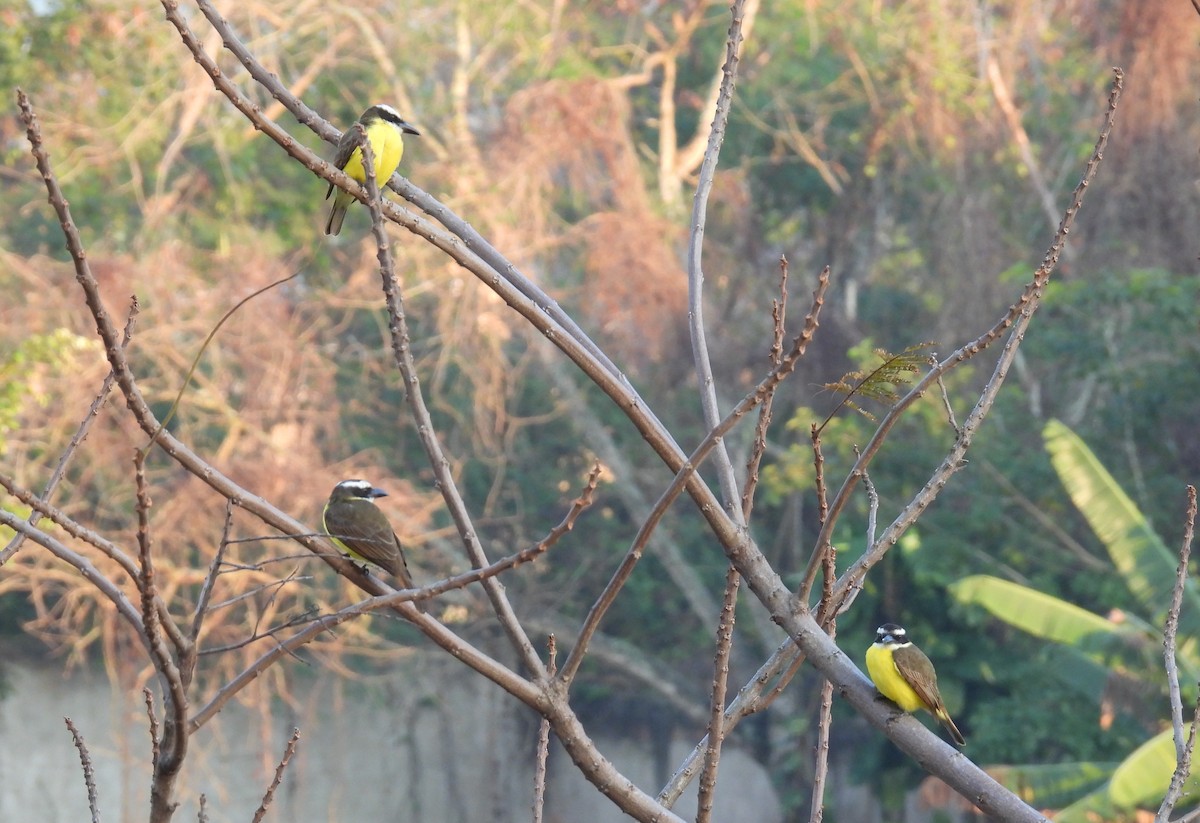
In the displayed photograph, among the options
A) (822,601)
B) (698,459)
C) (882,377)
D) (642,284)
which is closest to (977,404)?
(882,377)

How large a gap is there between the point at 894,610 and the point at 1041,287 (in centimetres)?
1069

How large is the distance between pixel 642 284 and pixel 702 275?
31.4ft

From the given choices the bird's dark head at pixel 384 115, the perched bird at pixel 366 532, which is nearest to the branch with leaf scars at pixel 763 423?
the perched bird at pixel 366 532

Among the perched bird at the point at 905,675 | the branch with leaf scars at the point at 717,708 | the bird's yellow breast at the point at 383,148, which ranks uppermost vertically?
the bird's yellow breast at the point at 383,148

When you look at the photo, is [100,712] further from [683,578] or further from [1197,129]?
[1197,129]

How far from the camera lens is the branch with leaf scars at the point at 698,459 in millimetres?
1627

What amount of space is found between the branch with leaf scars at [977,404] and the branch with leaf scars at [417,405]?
0.42m

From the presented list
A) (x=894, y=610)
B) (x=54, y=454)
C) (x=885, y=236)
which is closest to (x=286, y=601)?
(x=54, y=454)

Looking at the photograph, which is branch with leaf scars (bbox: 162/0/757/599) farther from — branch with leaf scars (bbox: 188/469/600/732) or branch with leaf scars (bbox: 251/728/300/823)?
branch with leaf scars (bbox: 251/728/300/823)

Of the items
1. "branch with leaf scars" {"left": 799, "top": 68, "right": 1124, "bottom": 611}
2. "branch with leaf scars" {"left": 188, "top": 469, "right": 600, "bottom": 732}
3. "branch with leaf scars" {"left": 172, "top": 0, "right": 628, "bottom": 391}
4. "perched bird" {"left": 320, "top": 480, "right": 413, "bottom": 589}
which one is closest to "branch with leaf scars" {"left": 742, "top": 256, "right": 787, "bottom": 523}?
"branch with leaf scars" {"left": 799, "top": 68, "right": 1124, "bottom": 611}

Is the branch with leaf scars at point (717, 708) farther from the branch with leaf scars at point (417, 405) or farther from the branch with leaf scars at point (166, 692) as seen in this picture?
the branch with leaf scars at point (166, 692)

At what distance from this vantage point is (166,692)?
1.60 metres

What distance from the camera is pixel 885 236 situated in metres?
15.6

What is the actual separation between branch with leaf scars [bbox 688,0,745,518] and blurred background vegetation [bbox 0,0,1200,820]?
684 centimetres
